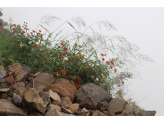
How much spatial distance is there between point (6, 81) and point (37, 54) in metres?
0.96

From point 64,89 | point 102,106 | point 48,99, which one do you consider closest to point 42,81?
point 64,89

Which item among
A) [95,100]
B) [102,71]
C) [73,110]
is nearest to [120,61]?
[102,71]

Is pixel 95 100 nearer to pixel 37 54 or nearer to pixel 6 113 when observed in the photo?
pixel 6 113

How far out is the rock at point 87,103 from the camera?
2.27 meters

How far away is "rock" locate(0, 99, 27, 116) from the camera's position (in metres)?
1.60

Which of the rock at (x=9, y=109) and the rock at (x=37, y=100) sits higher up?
the rock at (x=37, y=100)

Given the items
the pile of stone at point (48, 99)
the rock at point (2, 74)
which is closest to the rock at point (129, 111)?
the pile of stone at point (48, 99)

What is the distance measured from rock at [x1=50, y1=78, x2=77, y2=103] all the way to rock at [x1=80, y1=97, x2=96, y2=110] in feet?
0.87

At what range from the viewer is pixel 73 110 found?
82.1 inches

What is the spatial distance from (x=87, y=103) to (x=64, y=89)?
429mm

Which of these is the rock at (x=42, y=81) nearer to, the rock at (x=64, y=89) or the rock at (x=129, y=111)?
the rock at (x=64, y=89)

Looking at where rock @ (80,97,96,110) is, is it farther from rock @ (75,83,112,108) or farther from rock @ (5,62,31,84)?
rock @ (5,62,31,84)

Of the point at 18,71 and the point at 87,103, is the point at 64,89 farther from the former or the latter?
the point at 18,71
